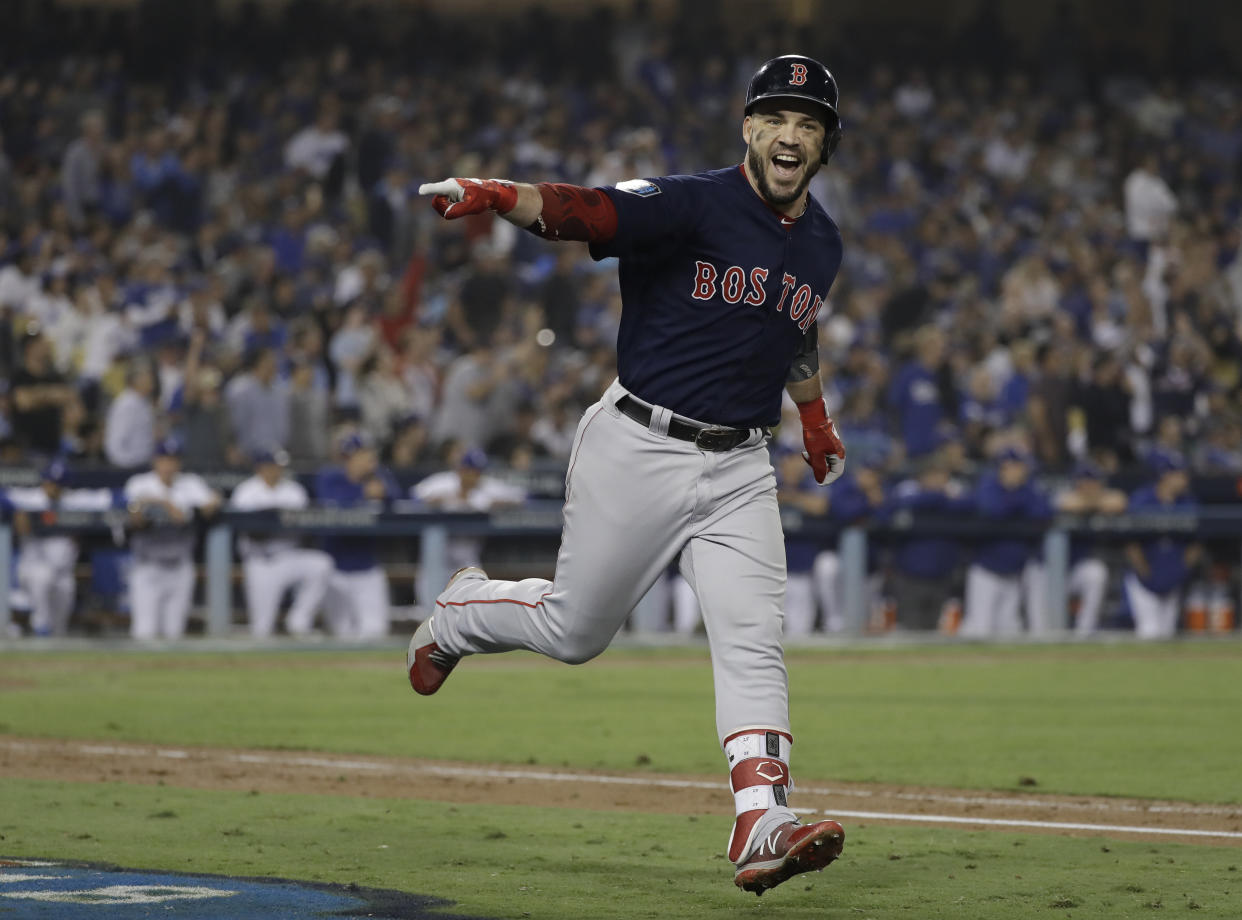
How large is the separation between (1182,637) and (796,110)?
12.4 meters

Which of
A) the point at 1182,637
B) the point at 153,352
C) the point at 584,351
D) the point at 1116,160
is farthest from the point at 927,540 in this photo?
the point at 1116,160

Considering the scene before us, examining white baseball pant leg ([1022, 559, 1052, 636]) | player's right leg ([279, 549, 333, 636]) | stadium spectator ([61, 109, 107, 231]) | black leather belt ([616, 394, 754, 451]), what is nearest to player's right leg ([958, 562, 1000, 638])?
white baseball pant leg ([1022, 559, 1052, 636])

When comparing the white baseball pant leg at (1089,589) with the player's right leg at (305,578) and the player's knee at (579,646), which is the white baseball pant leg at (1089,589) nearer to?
the player's right leg at (305,578)

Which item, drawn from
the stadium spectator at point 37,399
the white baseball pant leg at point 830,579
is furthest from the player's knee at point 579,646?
the white baseball pant leg at point 830,579

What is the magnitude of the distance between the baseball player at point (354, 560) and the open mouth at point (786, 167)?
10440mm

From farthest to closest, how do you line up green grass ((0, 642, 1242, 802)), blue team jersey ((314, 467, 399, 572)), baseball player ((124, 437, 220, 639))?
blue team jersey ((314, 467, 399, 572)), baseball player ((124, 437, 220, 639)), green grass ((0, 642, 1242, 802))

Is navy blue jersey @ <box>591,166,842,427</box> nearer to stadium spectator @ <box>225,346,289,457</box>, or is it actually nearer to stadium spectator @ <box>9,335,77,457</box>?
stadium spectator @ <box>225,346,289,457</box>

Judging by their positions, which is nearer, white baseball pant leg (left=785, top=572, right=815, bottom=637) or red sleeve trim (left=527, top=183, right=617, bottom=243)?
red sleeve trim (left=527, top=183, right=617, bottom=243)

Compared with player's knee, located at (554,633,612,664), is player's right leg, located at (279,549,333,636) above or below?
below

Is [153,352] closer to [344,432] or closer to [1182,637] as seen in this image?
[344,432]

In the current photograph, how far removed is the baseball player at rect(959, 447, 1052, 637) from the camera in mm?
16016

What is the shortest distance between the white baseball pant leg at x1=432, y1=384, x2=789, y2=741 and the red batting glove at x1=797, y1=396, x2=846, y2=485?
1.90 ft

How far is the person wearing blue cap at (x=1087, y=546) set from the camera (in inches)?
645

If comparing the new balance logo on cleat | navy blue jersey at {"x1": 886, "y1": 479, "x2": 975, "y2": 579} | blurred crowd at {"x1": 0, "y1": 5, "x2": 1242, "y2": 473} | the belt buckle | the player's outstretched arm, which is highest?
blurred crowd at {"x1": 0, "y1": 5, "x2": 1242, "y2": 473}
